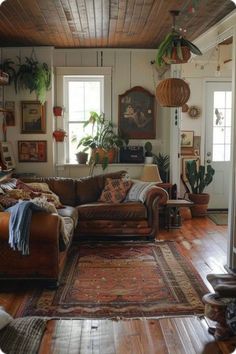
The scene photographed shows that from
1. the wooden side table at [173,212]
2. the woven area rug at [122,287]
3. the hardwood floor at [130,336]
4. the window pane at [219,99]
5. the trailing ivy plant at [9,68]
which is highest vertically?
the trailing ivy plant at [9,68]

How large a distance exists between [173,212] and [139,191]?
800mm

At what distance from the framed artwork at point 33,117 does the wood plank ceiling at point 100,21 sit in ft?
2.94

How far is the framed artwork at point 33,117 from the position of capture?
21.5 ft

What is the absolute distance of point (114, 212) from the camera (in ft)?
18.0

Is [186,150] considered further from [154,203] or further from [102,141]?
[154,203]

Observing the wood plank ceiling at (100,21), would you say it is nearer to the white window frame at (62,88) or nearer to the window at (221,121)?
the white window frame at (62,88)

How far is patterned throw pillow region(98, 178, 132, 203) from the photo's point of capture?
580cm

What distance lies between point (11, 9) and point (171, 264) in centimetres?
310

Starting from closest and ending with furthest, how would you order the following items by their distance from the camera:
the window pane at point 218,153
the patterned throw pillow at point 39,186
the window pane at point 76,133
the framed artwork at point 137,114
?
1. the patterned throw pillow at point 39,186
2. the framed artwork at point 137,114
3. the window pane at point 76,133
4. the window pane at point 218,153

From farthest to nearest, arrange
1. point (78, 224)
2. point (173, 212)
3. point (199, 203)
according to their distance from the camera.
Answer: point (199, 203)
point (173, 212)
point (78, 224)

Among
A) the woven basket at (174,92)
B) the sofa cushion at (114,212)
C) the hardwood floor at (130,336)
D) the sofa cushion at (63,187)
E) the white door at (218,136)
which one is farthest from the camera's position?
the white door at (218,136)

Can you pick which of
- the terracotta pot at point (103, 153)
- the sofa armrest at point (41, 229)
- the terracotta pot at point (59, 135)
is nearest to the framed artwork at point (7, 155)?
the terracotta pot at point (59, 135)

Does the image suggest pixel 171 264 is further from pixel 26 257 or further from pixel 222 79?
pixel 222 79

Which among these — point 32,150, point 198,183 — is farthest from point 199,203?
point 32,150
